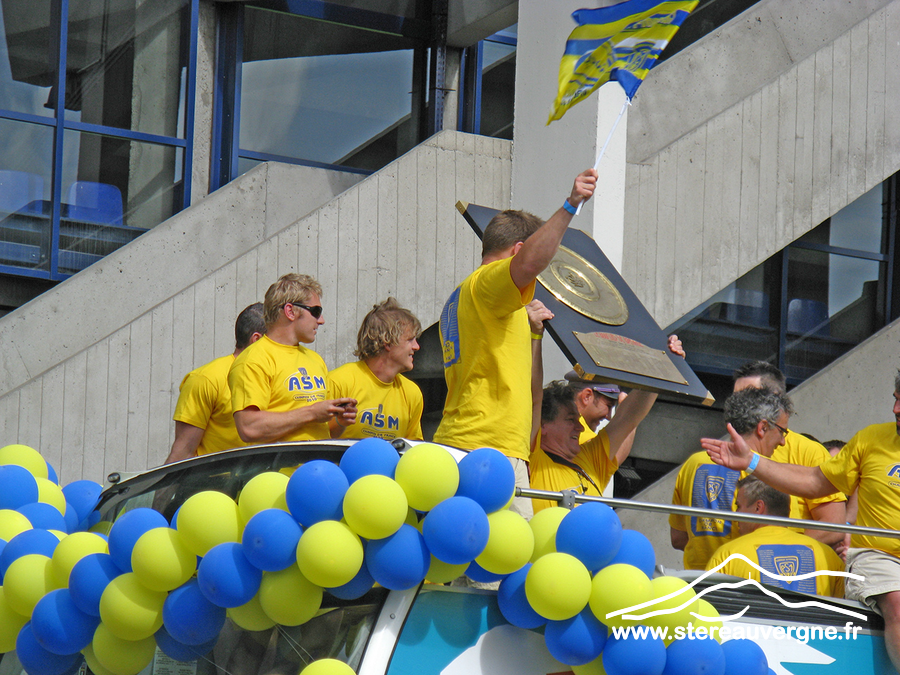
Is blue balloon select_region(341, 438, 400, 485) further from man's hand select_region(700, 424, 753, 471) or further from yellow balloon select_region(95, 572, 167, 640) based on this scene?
man's hand select_region(700, 424, 753, 471)

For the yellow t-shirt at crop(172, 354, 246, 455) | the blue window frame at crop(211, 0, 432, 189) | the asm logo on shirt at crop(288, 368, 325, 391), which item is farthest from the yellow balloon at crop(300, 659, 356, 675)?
the blue window frame at crop(211, 0, 432, 189)

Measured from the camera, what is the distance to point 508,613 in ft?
9.11

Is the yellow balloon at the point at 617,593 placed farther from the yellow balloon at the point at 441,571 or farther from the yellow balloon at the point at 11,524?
the yellow balloon at the point at 11,524

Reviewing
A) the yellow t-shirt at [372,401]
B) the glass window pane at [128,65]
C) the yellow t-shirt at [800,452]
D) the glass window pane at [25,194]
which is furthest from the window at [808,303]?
the glass window pane at [25,194]

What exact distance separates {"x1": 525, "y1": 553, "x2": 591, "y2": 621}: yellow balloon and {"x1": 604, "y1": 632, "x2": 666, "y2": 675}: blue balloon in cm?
A: 14

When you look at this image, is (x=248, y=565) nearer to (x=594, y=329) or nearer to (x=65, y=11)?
(x=594, y=329)

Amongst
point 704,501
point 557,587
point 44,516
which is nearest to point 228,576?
point 557,587

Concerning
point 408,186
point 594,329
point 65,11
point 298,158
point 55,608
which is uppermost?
point 65,11

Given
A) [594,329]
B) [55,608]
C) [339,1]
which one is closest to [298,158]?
[339,1]

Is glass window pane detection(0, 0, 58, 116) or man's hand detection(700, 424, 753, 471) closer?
man's hand detection(700, 424, 753, 471)

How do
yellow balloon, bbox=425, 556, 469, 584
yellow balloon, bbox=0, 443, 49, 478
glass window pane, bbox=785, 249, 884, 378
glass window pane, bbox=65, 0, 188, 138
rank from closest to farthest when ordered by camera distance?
1. yellow balloon, bbox=425, 556, 469, 584
2. yellow balloon, bbox=0, 443, 49, 478
3. glass window pane, bbox=65, 0, 188, 138
4. glass window pane, bbox=785, 249, 884, 378

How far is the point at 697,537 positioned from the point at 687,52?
4.88 metres

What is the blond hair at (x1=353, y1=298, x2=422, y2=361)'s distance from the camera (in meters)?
5.30

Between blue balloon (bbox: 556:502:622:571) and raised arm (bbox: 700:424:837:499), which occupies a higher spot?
raised arm (bbox: 700:424:837:499)
